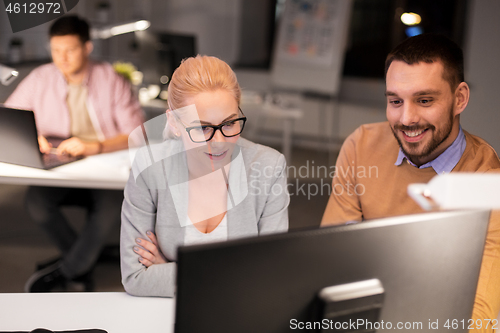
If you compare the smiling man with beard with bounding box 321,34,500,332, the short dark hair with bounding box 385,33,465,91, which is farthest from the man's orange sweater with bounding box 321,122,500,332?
the short dark hair with bounding box 385,33,465,91

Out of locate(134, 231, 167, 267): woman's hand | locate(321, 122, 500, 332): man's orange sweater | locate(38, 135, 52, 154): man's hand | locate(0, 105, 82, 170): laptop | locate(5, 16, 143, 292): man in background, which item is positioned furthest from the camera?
locate(5, 16, 143, 292): man in background

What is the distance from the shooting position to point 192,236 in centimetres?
126

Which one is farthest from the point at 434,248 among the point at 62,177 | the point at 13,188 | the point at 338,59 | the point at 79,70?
the point at 338,59

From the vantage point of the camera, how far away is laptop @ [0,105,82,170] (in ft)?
5.76

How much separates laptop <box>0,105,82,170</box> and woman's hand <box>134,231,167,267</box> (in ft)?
2.89

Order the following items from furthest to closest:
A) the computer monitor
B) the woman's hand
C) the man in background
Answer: the man in background → the woman's hand → the computer monitor

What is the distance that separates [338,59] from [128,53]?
2341 millimetres

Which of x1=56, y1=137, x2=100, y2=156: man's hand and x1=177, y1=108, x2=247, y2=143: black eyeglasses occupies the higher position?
x1=177, y1=108, x2=247, y2=143: black eyeglasses

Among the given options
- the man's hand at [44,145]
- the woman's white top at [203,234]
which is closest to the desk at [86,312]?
the woman's white top at [203,234]

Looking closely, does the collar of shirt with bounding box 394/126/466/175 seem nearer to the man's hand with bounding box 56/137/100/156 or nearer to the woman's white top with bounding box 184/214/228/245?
the woman's white top with bounding box 184/214/228/245

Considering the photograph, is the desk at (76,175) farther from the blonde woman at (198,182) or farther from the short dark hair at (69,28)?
the short dark hair at (69,28)

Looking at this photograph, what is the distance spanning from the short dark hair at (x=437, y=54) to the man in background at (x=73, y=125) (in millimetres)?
1515

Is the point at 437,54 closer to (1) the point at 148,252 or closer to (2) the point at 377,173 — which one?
(2) the point at 377,173

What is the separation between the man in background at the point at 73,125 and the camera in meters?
2.28
